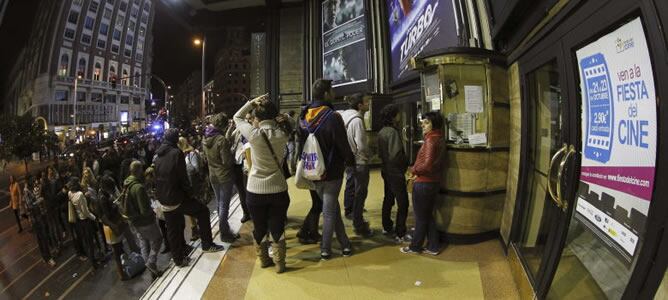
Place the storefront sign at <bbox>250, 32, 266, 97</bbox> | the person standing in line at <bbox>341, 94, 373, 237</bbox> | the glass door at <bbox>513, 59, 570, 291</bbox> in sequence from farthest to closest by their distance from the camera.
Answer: the storefront sign at <bbox>250, 32, 266, 97</bbox> < the person standing in line at <bbox>341, 94, 373, 237</bbox> < the glass door at <bbox>513, 59, 570, 291</bbox>

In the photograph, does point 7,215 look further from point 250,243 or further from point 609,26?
point 609,26

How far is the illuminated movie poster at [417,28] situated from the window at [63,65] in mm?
17397

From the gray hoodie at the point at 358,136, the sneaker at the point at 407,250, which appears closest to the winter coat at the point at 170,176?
the gray hoodie at the point at 358,136

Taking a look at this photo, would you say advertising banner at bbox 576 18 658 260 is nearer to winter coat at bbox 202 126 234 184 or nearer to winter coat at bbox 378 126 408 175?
winter coat at bbox 378 126 408 175

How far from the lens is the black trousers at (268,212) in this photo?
2.92 m

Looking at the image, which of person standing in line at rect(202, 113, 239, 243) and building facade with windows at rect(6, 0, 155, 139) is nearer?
person standing in line at rect(202, 113, 239, 243)

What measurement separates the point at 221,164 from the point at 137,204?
50.6 inches

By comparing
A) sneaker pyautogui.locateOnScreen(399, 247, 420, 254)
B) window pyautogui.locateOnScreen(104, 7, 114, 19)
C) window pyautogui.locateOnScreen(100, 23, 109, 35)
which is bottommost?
sneaker pyautogui.locateOnScreen(399, 247, 420, 254)

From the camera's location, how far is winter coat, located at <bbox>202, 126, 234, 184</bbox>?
4070mm

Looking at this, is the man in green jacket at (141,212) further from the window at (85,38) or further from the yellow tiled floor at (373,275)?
the window at (85,38)

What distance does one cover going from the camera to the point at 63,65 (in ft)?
55.7

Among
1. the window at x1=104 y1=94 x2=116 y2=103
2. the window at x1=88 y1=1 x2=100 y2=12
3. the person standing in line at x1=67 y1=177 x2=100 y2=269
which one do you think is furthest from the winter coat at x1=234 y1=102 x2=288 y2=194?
the window at x1=88 y1=1 x2=100 y2=12

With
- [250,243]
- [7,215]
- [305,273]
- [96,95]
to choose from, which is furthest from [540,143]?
[96,95]

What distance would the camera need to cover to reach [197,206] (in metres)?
3.72
